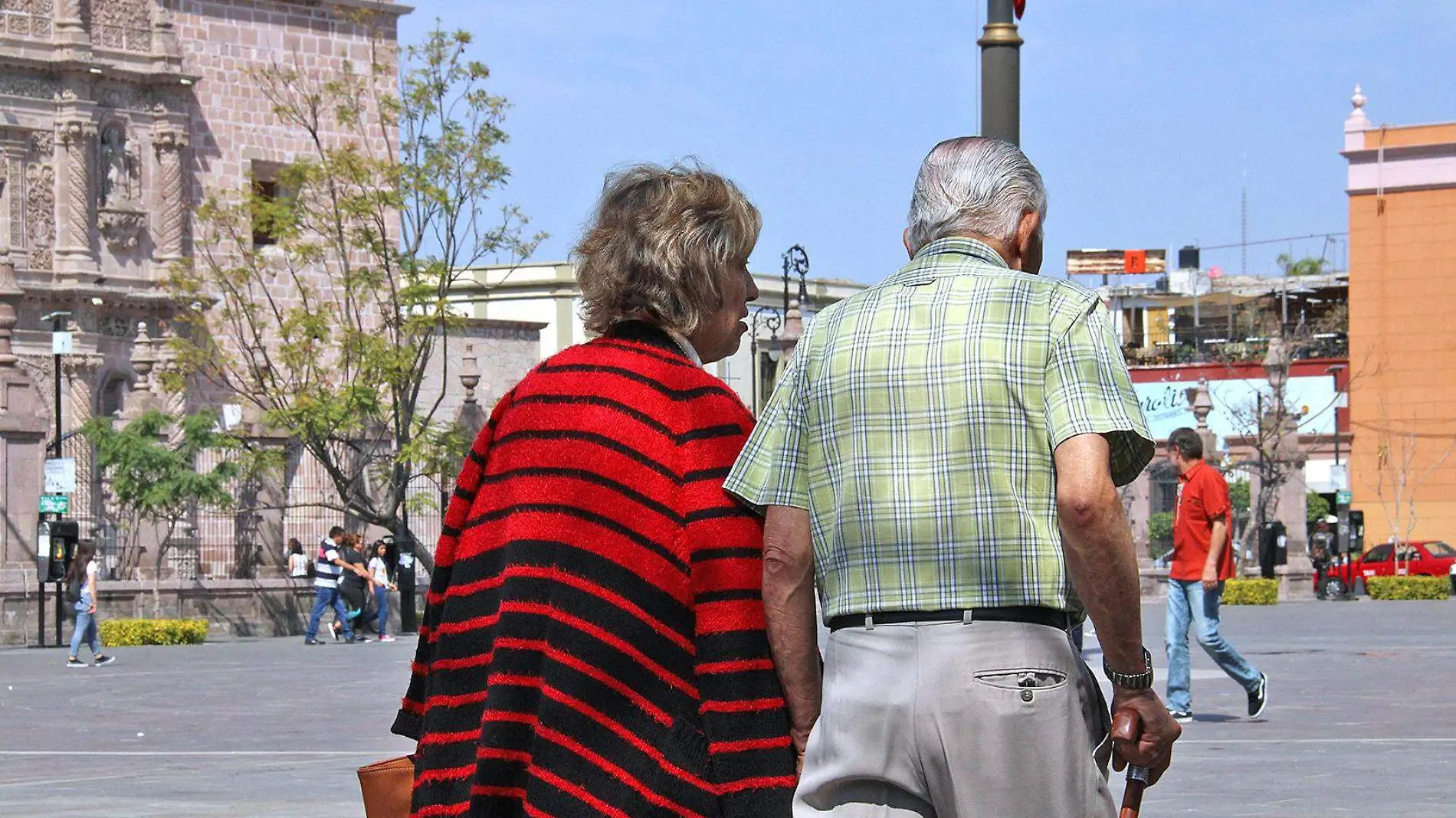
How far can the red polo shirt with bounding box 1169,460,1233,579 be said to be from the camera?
44.2ft

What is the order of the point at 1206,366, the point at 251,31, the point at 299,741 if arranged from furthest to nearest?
the point at 1206,366 → the point at 251,31 → the point at 299,741

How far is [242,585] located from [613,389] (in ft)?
96.6

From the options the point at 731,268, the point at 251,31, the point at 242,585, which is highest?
the point at 251,31

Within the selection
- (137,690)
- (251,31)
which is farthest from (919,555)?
(251,31)

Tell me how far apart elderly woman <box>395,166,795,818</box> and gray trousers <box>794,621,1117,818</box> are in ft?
0.48

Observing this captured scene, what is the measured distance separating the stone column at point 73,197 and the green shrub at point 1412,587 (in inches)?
1029

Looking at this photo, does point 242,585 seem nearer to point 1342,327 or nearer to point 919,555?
point 919,555

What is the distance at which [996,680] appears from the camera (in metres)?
3.95

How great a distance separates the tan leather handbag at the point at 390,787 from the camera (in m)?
4.47

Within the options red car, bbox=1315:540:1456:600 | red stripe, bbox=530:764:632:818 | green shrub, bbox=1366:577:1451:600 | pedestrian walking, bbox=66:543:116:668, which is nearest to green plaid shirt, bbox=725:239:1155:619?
red stripe, bbox=530:764:632:818

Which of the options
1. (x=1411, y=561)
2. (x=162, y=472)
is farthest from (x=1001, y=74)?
(x=1411, y=561)

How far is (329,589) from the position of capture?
30812mm

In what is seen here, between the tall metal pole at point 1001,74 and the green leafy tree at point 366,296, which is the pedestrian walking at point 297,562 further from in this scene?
the tall metal pole at point 1001,74

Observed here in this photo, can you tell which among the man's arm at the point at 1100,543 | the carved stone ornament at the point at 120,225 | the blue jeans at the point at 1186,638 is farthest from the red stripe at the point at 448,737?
the carved stone ornament at the point at 120,225
